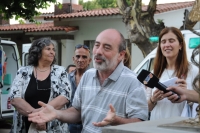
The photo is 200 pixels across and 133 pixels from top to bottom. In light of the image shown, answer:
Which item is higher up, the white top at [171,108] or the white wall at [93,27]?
the white wall at [93,27]

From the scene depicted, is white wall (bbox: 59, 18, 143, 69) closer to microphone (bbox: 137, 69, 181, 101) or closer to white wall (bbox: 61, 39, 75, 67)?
white wall (bbox: 61, 39, 75, 67)

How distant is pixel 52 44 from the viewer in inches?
203

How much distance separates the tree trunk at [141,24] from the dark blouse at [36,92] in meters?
8.98

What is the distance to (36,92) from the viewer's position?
187 inches

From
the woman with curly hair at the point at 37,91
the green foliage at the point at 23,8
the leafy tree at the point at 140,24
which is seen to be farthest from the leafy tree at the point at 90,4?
the woman with curly hair at the point at 37,91

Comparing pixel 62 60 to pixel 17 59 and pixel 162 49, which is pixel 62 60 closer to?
pixel 17 59

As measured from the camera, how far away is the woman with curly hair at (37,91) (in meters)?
4.72

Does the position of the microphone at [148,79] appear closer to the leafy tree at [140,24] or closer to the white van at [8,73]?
the white van at [8,73]

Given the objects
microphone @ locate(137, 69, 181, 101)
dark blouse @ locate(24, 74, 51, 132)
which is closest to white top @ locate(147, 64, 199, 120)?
microphone @ locate(137, 69, 181, 101)

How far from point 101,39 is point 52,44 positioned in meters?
1.97

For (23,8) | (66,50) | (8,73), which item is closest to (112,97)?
(8,73)

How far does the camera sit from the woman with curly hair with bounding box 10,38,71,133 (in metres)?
4.72

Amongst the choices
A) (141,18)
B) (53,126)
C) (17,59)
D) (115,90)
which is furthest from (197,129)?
(141,18)

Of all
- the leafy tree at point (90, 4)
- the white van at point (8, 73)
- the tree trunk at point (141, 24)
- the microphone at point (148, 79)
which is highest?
the leafy tree at point (90, 4)
